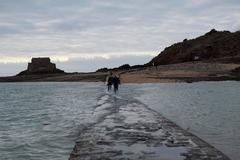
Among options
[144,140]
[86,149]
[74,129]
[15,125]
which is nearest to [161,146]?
[144,140]

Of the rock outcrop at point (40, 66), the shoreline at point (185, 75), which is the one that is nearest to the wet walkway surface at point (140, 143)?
the shoreline at point (185, 75)

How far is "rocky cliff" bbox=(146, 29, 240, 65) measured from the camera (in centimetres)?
9838

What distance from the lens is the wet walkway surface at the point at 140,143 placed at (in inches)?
397

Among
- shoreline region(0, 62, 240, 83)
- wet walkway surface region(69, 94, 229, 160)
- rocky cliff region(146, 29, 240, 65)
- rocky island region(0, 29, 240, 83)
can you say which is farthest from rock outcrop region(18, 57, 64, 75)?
wet walkway surface region(69, 94, 229, 160)

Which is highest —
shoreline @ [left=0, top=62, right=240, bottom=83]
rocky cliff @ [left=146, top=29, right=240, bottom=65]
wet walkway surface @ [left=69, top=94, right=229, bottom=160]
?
rocky cliff @ [left=146, top=29, right=240, bottom=65]

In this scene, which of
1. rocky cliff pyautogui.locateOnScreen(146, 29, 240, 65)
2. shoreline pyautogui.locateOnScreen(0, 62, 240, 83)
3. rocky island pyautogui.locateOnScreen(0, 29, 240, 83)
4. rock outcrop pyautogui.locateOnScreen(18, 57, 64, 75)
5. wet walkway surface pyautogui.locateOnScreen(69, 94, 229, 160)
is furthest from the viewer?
rock outcrop pyautogui.locateOnScreen(18, 57, 64, 75)

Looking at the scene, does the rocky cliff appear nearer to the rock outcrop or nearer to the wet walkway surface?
the rock outcrop

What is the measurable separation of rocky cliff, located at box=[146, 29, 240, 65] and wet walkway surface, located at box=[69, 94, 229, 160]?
77.5 m

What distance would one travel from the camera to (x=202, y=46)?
105625 millimetres

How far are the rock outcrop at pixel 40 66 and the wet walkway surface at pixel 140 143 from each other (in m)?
104

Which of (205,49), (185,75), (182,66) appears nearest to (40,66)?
(205,49)

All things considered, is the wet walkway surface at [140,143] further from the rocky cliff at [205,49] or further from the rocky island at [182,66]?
the rocky cliff at [205,49]

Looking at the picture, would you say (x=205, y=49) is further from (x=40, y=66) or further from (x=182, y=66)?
(x=40, y=66)

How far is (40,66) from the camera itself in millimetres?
122125
